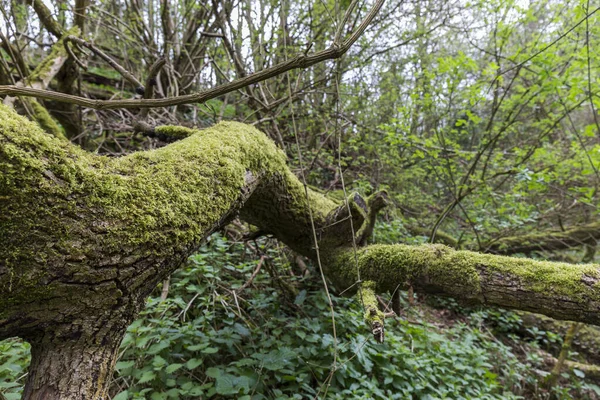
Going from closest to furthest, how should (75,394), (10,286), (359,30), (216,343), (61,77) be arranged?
(10,286) < (75,394) < (359,30) < (216,343) < (61,77)

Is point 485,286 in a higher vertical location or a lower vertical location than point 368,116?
lower

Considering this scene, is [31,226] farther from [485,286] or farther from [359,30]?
[485,286]

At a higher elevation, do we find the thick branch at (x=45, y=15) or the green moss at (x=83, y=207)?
the thick branch at (x=45, y=15)

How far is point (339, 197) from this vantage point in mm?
4367

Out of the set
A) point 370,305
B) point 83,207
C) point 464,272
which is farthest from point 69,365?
point 464,272

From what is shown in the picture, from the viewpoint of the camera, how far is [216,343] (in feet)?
7.36

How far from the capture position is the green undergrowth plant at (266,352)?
183cm

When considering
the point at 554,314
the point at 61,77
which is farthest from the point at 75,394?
the point at 61,77

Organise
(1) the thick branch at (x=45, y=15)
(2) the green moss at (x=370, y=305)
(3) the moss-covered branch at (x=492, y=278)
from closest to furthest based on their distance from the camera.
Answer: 1. (2) the green moss at (x=370, y=305)
2. (3) the moss-covered branch at (x=492, y=278)
3. (1) the thick branch at (x=45, y=15)

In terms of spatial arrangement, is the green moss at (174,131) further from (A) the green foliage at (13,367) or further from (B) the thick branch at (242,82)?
(A) the green foliage at (13,367)

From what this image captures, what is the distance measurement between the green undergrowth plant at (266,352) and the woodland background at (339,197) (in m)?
0.02

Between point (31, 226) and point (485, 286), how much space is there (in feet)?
6.33

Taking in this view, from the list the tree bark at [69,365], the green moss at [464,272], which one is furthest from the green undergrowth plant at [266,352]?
the tree bark at [69,365]

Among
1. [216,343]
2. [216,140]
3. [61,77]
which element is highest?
[61,77]
